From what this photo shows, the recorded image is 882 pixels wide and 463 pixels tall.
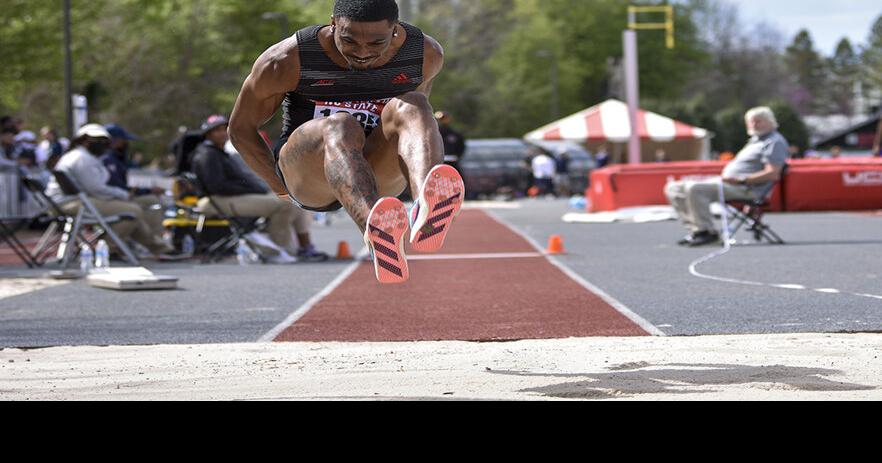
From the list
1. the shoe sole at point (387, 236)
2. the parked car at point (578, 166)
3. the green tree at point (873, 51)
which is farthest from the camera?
the green tree at point (873, 51)

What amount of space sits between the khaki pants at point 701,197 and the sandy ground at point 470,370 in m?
7.68

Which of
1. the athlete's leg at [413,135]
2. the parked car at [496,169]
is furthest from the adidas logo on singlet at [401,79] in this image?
the parked car at [496,169]

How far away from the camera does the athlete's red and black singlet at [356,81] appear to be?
20.9 ft

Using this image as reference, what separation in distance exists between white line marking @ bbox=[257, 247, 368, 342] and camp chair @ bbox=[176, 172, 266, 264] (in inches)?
47.4

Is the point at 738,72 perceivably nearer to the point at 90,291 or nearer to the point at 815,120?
the point at 815,120

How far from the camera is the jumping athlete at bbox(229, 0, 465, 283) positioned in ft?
18.5

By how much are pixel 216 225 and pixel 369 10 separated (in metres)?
9.85

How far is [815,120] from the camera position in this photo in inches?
4724

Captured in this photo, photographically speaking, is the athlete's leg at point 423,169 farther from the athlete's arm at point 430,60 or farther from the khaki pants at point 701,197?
the khaki pants at point 701,197

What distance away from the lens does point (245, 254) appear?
15.1m

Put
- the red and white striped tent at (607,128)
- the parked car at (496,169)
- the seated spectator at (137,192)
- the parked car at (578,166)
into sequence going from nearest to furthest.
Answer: the seated spectator at (137,192) → the red and white striped tent at (607,128) → the parked car at (496,169) → the parked car at (578,166)

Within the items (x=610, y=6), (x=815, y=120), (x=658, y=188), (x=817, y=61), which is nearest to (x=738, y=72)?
(x=815, y=120)
